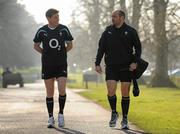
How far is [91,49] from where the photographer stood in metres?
89.2

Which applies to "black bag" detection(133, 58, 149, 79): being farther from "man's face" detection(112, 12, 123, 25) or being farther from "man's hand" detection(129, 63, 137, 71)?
"man's face" detection(112, 12, 123, 25)

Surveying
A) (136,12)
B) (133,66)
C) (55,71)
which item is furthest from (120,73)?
(136,12)

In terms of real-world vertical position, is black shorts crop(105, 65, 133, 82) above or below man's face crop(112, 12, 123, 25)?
below

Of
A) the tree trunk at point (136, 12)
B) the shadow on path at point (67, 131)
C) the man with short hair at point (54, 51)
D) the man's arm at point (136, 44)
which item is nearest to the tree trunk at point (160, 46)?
the tree trunk at point (136, 12)

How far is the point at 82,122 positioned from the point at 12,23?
6978cm

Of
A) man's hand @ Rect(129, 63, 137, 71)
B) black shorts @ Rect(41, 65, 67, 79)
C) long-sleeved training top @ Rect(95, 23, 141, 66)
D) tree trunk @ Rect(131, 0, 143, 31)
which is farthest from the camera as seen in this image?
tree trunk @ Rect(131, 0, 143, 31)

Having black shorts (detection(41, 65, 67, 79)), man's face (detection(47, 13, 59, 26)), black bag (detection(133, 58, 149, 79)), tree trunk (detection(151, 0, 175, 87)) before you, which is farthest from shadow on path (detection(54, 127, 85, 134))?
tree trunk (detection(151, 0, 175, 87))

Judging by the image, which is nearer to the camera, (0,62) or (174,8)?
(174,8)

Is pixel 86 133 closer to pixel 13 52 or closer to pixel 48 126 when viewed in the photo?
pixel 48 126

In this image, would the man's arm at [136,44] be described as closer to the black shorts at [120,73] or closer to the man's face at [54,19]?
the black shorts at [120,73]

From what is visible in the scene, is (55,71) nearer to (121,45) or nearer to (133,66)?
(121,45)

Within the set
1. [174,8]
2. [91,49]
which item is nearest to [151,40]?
[174,8]

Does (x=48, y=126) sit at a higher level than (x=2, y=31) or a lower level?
lower

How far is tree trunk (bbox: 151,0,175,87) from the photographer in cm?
3956
